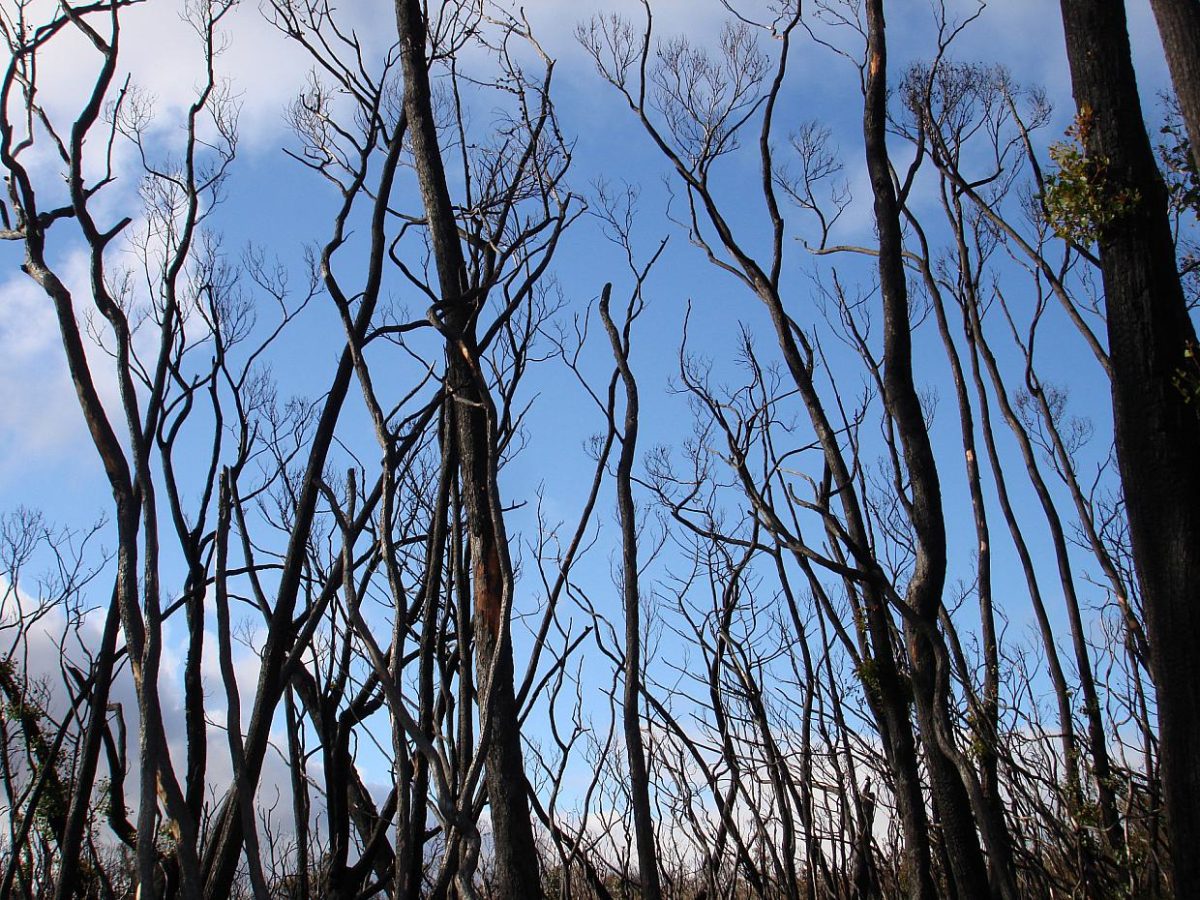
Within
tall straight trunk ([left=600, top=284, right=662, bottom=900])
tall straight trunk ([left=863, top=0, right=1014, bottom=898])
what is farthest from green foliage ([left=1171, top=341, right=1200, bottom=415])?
tall straight trunk ([left=600, top=284, right=662, bottom=900])

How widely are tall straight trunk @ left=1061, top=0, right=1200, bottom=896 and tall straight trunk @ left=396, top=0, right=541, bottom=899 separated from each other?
2.57 m

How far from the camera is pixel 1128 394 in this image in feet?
14.9

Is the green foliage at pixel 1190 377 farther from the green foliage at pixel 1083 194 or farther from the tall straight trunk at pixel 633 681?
the tall straight trunk at pixel 633 681

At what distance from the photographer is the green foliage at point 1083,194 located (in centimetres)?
464

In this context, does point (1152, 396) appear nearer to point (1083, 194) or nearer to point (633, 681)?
point (1083, 194)


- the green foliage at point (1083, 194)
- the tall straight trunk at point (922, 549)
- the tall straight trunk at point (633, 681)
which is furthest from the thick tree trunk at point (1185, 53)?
the tall straight trunk at point (633, 681)

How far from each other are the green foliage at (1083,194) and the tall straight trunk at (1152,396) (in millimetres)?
14

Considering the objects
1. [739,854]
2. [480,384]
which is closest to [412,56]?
[480,384]

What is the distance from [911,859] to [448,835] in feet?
11.0

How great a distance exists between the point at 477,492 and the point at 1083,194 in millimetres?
3059

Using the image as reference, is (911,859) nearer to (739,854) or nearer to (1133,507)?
(739,854)

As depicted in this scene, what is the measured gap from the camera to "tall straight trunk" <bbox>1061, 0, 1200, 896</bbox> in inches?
161

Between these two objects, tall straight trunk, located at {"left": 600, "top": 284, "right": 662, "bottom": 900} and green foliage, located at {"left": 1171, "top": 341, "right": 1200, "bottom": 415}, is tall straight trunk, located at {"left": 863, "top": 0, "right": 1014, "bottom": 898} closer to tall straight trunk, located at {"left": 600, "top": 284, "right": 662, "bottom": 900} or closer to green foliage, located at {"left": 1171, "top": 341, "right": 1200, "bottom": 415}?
green foliage, located at {"left": 1171, "top": 341, "right": 1200, "bottom": 415}

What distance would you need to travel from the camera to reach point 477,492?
401cm
